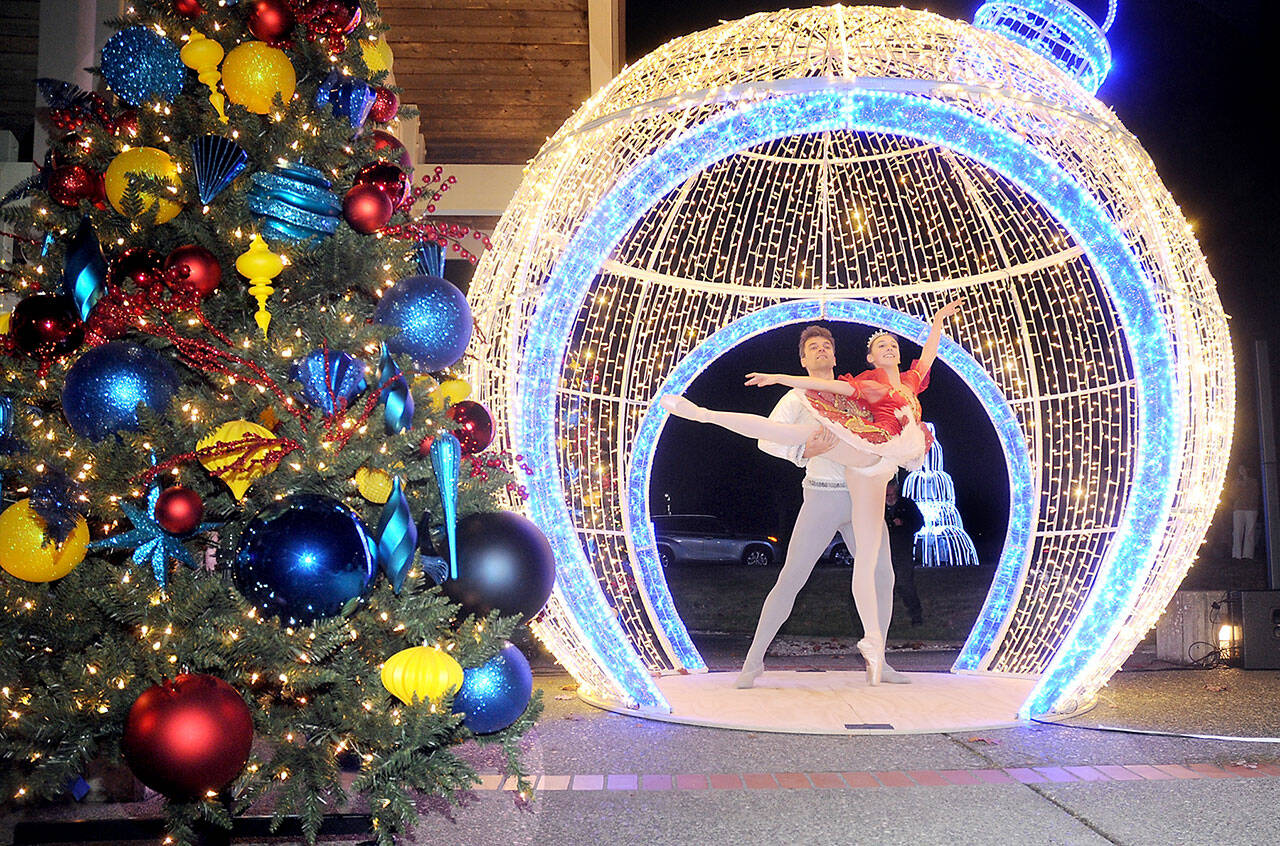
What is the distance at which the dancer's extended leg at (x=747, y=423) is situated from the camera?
4.81 metres

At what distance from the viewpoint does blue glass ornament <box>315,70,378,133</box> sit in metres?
2.87

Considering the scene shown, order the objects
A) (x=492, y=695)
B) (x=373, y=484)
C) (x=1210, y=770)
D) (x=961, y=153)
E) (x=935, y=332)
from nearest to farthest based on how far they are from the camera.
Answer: (x=373, y=484)
(x=492, y=695)
(x=1210, y=770)
(x=961, y=153)
(x=935, y=332)

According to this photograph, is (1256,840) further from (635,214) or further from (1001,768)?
(635,214)

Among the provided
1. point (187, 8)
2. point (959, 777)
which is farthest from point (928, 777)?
point (187, 8)

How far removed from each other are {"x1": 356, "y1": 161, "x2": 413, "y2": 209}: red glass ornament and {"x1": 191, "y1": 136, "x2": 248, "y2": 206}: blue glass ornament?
321 mm

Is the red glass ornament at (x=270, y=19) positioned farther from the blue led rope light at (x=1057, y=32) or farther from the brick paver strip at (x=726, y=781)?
the blue led rope light at (x=1057, y=32)

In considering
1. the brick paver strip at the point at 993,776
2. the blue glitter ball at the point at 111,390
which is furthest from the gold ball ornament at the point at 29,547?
the brick paver strip at the point at 993,776

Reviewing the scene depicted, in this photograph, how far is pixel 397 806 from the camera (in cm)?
225

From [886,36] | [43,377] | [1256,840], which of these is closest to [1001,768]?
[1256,840]

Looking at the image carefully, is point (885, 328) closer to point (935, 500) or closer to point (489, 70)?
point (935, 500)

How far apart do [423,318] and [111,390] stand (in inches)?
30.5

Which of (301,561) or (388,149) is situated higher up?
(388,149)

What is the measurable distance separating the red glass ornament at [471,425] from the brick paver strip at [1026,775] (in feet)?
6.86

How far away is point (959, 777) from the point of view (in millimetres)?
3385
